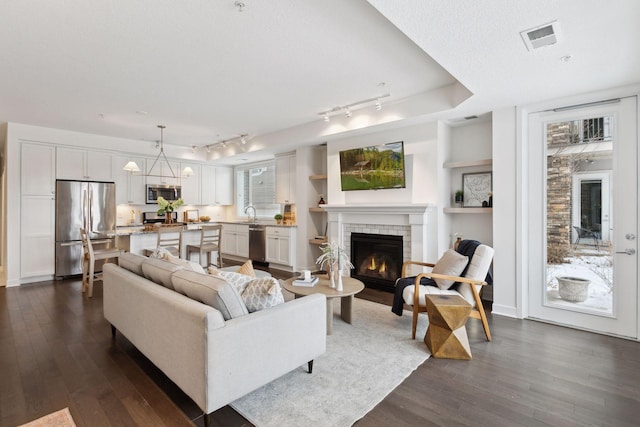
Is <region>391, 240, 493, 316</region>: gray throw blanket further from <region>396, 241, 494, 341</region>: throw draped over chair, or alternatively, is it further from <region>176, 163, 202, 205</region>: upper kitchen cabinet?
<region>176, 163, 202, 205</region>: upper kitchen cabinet

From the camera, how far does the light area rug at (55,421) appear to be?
184 centimetres

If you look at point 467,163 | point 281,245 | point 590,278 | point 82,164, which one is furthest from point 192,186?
point 590,278

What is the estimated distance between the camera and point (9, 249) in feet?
16.8

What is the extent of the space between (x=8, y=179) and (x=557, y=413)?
7.62 metres

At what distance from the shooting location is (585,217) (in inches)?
134

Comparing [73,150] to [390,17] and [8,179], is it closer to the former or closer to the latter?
[8,179]

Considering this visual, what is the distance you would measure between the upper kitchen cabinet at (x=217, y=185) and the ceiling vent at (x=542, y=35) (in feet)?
23.6

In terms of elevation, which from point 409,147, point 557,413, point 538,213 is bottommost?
point 557,413

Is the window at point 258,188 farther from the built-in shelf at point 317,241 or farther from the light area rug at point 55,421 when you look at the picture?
the light area rug at point 55,421

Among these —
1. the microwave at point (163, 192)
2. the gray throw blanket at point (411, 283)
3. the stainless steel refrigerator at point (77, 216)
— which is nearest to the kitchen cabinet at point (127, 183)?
the microwave at point (163, 192)

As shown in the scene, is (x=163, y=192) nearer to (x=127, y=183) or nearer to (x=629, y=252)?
(x=127, y=183)

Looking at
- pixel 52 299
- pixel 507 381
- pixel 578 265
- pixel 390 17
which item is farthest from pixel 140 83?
pixel 578 265

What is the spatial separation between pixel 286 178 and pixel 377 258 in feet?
9.07

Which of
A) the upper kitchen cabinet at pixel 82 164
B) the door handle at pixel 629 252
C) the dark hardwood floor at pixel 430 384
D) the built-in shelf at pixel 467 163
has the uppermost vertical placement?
the upper kitchen cabinet at pixel 82 164
